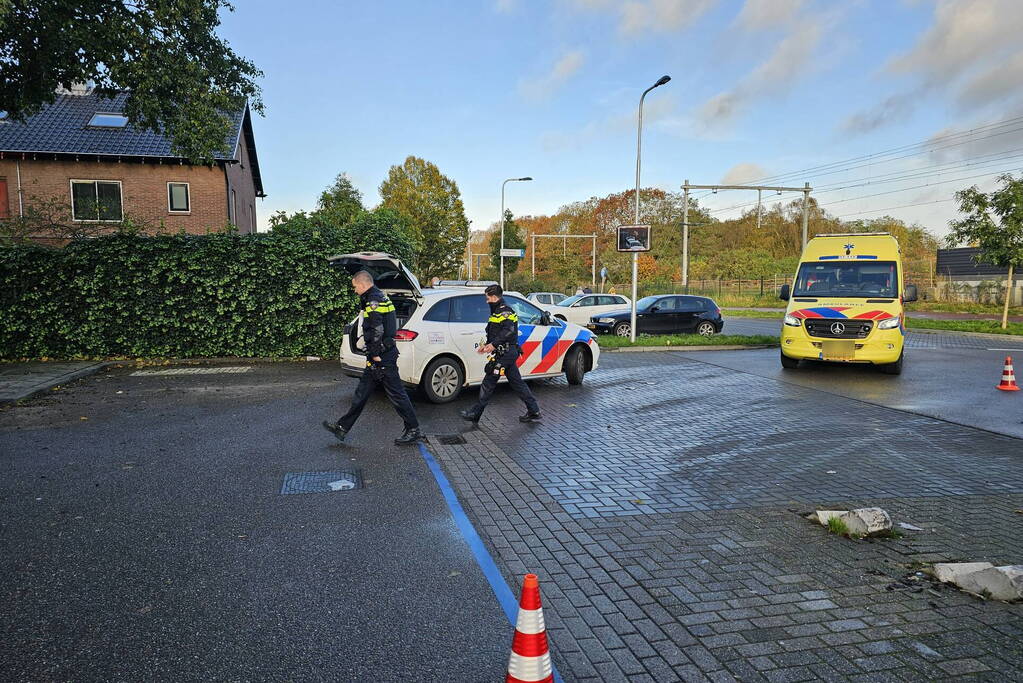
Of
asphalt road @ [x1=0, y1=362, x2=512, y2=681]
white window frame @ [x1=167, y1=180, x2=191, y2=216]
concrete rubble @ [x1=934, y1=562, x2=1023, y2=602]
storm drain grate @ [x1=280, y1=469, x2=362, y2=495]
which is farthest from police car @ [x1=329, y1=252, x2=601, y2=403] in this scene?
white window frame @ [x1=167, y1=180, x2=191, y2=216]

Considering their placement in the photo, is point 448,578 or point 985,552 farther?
point 985,552

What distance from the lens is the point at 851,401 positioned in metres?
10.0

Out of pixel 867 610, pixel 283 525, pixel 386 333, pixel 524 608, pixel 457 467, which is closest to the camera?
pixel 524 608

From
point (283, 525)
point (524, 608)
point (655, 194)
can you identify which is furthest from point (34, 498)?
point (655, 194)

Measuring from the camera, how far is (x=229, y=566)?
4.03m

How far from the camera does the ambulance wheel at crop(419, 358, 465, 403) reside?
364 inches

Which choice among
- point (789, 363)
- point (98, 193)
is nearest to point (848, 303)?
point (789, 363)

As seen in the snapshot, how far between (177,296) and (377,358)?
27.0ft

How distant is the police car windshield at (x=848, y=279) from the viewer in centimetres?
1294

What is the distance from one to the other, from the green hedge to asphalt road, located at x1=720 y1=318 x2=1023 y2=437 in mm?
8603

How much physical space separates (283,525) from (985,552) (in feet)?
15.2

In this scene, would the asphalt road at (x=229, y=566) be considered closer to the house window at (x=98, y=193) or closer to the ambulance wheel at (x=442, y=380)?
the ambulance wheel at (x=442, y=380)

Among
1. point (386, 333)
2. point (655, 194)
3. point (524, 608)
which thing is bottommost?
point (524, 608)

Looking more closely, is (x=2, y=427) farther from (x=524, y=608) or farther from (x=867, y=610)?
(x=867, y=610)
